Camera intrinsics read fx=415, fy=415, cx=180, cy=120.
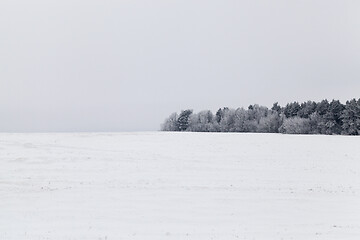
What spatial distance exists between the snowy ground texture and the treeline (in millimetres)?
42712

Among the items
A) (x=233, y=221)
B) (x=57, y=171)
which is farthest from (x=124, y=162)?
(x=233, y=221)

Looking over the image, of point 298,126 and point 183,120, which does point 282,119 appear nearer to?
point 298,126

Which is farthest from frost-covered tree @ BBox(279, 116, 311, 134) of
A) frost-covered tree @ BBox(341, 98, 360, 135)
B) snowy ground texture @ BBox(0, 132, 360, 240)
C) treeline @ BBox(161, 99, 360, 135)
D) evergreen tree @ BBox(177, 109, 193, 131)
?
snowy ground texture @ BBox(0, 132, 360, 240)

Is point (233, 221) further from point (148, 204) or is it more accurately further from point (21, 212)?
point (21, 212)

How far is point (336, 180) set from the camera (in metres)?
30.5

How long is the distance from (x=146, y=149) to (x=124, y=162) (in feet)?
32.6

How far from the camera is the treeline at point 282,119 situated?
8488cm

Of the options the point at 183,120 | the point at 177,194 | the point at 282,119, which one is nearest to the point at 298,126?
the point at 282,119

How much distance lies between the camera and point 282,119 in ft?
350

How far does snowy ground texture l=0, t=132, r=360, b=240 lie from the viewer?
1770cm

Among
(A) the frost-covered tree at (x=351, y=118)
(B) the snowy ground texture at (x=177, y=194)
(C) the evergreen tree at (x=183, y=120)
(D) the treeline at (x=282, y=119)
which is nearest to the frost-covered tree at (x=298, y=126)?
(D) the treeline at (x=282, y=119)

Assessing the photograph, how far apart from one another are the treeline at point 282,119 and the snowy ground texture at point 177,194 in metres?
42.7

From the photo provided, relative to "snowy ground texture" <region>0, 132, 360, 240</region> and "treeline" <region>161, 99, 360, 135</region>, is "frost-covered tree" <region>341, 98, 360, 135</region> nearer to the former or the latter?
"treeline" <region>161, 99, 360, 135</region>

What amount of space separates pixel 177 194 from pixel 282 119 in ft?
282
